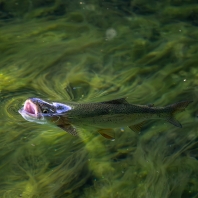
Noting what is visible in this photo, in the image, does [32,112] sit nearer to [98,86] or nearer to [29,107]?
[29,107]

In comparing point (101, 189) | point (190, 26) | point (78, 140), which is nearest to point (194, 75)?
point (190, 26)

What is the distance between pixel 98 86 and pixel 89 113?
6.65 ft

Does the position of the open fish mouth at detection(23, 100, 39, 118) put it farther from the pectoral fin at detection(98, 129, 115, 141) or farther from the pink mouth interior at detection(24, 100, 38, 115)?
the pectoral fin at detection(98, 129, 115, 141)

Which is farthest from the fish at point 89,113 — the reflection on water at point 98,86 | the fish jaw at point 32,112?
the reflection on water at point 98,86

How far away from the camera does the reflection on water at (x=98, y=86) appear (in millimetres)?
3566

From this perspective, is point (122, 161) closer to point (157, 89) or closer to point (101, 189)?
point (101, 189)

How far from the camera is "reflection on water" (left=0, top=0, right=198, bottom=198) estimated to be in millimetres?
3566

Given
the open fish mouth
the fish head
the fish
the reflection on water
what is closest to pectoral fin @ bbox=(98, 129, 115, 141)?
the fish

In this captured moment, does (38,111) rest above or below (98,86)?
above

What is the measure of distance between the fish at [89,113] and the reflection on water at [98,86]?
899 mm

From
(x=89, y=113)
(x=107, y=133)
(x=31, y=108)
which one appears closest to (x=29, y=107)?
(x=31, y=108)

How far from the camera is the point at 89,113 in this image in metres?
2.74

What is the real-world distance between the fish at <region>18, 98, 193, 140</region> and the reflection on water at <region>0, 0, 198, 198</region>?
899mm

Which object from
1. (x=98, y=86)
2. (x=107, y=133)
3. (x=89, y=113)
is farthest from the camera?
(x=98, y=86)
